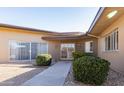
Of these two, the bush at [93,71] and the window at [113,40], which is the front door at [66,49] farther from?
the bush at [93,71]

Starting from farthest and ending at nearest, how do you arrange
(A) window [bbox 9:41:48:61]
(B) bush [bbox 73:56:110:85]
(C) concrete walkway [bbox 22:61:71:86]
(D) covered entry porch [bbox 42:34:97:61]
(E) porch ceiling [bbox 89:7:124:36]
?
(D) covered entry porch [bbox 42:34:97:61]
(A) window [bbox 9:41:48:61]
(E) porch ceiling [bbox 89:7:124:36]
(C) concrete walkway [bbox 22:61:71:86]
(B) bush [bbox 73:56:110:85]

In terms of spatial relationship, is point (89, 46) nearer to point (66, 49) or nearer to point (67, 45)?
point (67, 45)

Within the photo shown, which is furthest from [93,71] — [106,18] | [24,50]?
[24,50]

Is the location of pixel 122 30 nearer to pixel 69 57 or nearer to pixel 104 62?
pixel 104 62

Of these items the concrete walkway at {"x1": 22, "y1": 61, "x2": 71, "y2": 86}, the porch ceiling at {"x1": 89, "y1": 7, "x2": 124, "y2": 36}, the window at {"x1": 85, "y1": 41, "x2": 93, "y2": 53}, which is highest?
the porch ceiling at {"x1": 89, "y1": 7, "x2": 124, "y2": 36}

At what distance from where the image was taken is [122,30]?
37.5 ft

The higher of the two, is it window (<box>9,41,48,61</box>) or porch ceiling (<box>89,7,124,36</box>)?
porch ceiling (<box>89,7,124,36</box>)

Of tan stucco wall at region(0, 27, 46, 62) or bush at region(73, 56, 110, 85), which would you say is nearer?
bush at region(73, 56, 110, 85)

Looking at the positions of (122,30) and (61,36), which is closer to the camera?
(122,30)

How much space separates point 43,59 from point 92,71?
1072 centimetres

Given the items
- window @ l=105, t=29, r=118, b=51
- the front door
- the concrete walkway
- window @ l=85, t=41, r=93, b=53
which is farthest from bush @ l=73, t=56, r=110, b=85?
the front door

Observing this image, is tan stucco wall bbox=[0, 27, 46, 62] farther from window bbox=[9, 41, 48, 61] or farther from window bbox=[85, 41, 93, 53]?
window bbox=[85, 41, 93, 53]
